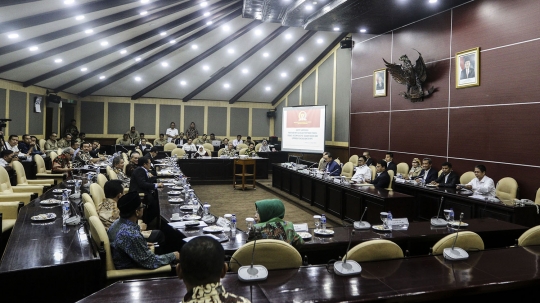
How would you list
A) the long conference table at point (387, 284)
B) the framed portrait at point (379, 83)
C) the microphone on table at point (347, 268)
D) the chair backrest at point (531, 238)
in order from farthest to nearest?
the framed portrait at point (379, 83) < the chair backrest at point (531, 238) < the microphone on table at point (347, 268) < the long conference table at point (387, 284)

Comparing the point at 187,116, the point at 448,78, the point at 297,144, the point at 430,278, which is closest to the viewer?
the point at 430,278

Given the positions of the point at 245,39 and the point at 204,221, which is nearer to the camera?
the point at 204,221

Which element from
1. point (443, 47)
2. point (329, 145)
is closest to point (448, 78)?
point (443, 47)

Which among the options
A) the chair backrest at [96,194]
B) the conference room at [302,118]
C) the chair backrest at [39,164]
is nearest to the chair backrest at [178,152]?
the conference room at [302,118]

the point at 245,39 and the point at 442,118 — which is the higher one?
the point at 245,39

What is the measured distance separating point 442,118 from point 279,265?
6.19 metres

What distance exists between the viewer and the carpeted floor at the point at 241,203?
6.49 meters

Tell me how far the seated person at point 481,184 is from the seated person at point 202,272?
5.24 metres

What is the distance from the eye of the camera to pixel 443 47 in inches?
286

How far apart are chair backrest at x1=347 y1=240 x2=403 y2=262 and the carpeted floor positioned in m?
3.33

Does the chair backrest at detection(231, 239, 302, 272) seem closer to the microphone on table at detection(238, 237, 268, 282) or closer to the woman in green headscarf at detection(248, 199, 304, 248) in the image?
the microphone on table at detection(238, 237, 268, 282)

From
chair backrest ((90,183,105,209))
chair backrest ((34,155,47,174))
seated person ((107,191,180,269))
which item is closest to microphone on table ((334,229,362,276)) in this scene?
seated person ((107,191,180,269))

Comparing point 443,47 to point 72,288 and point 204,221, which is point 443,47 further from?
point 72,288

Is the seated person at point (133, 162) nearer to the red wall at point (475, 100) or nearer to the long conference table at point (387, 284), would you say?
the long conference table at point (387, 284)
